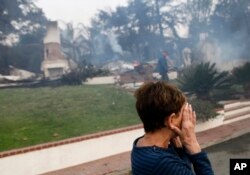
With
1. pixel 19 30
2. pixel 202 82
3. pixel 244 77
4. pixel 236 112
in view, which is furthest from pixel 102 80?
pixel 19 30

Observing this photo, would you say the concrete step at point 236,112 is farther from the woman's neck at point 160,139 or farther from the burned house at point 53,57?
the burned house at point 53,57

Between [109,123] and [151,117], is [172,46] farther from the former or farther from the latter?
[151,117]

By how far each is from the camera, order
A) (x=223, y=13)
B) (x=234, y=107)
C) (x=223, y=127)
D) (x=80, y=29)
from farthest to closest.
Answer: (x=80, y=29)
(x=223, y=13)
(x=234, y=107)
(x=223, y=127)

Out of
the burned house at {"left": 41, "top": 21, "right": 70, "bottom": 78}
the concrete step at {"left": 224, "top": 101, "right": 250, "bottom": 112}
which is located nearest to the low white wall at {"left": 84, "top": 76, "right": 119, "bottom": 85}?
the burned house at {"left": 41, "top": 21, "right": 70, "bottom": 78}

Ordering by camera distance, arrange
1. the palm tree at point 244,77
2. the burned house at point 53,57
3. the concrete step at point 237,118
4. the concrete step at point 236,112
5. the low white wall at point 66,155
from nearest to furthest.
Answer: the low white wall at point 66,155 < the concrete step at point 237,118 < the concrete step at point 236,112 < the palm tree at point 244,77 < the burned house at point 53,57

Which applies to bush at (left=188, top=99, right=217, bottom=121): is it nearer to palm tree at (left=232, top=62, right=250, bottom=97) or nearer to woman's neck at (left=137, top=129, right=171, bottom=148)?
palm tree at (left=232, top=62, right=250, bottom=97)

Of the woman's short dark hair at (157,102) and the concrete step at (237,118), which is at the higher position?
the woman's short dark hair at (157,102)

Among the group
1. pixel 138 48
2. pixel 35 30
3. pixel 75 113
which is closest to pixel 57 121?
pixel 75 113

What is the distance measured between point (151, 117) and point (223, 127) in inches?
408

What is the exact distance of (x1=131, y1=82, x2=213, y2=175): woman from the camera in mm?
1706

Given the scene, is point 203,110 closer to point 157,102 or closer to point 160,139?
point 160,139

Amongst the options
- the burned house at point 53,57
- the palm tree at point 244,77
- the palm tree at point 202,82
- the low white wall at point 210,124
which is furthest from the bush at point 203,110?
the burned house at point 53,57

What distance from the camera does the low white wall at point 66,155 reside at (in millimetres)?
7051

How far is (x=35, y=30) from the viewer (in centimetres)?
3469
